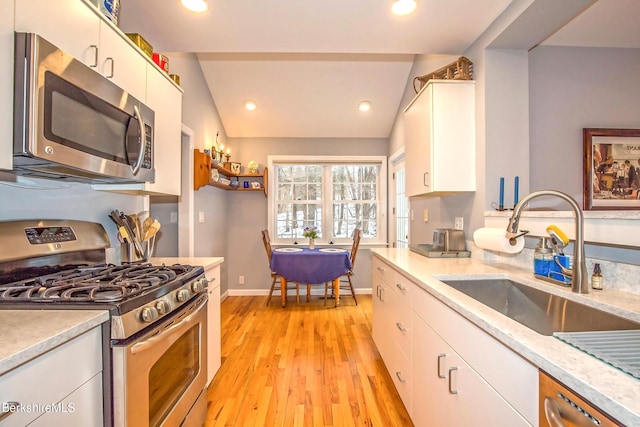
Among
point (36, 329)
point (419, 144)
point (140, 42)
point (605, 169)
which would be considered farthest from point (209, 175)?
point (605, 169)

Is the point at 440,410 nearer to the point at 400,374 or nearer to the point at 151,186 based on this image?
the point at 400,374

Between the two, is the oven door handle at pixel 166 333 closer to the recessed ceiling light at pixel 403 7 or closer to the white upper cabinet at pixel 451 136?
the white upper cabinet at pixel 451 136

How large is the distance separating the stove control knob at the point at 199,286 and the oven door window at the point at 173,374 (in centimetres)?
18

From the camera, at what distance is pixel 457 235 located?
7.13 ft

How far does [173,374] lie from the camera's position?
4.37ft

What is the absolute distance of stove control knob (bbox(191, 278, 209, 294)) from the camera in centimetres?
149

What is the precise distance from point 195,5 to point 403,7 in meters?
1.23

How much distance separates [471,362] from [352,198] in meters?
3.72

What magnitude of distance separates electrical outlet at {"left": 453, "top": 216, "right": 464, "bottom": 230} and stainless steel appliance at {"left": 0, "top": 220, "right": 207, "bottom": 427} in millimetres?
1858

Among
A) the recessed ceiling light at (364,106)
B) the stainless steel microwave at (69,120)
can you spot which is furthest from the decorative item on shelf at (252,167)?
the stainless steel microwave at (69,120)

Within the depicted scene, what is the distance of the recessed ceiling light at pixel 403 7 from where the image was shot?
1722 mm

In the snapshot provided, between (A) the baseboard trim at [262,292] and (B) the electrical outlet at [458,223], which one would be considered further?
(A) the baseboard trim at [262,292]

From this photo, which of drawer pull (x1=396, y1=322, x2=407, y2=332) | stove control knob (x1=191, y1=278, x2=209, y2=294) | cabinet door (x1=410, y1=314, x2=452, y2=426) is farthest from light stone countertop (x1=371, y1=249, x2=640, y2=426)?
stove control knob (x1=191, y1=278, x2=209, y2=294)

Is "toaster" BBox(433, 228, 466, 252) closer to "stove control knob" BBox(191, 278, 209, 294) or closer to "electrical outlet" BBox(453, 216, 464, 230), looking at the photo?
"electrical outlet" BBox(453, 216, 464, 230)
